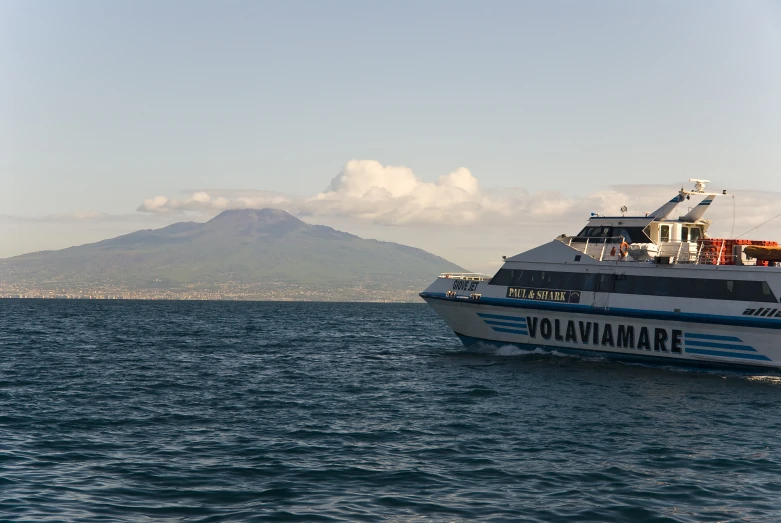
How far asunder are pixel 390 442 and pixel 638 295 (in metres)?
17.2

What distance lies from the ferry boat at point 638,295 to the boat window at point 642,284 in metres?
0.04

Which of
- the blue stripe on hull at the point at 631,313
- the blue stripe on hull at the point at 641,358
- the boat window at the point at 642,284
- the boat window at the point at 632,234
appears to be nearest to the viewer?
the blue stripe on hull at the point at 631,313

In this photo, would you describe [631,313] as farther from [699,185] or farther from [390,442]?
[390,442]

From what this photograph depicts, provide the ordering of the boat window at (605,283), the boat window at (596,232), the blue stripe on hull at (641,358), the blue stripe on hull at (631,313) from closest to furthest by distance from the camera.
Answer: the blue stripe on hull at (631,313)
the blue stripe on hull at (641,358)
the boat window at (605,283)
the boat window at (596,232)

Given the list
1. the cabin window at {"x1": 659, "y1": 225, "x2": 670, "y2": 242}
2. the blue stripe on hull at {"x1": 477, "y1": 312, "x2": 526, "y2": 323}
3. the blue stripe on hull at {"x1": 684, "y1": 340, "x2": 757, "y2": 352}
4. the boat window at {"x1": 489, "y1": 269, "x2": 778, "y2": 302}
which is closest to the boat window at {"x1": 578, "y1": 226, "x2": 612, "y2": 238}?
the cabin window at {"x1": 659, "y1": 225, "x2": 670, "y2": 242}

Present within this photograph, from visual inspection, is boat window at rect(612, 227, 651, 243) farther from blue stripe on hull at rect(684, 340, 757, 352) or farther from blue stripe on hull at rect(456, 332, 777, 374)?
blue stripe on hull at rect(684, 340, 757, 352)

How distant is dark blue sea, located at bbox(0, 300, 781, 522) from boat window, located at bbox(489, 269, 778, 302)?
295cm

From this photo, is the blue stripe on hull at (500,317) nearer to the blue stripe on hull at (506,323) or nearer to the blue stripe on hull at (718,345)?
the blue stripe on hull at (506,323)

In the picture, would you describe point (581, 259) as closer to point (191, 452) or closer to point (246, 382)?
point (246, 382)

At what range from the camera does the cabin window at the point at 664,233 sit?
113 ft

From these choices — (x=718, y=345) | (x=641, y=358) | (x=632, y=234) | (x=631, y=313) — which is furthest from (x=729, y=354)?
(x=632, y=234)

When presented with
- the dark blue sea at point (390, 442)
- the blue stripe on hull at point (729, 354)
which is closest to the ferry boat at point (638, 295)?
the blue stripe on hull at point (729, 354)

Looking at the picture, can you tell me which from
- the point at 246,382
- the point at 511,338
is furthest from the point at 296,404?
the point at 511,338

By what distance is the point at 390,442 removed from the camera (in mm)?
17922
